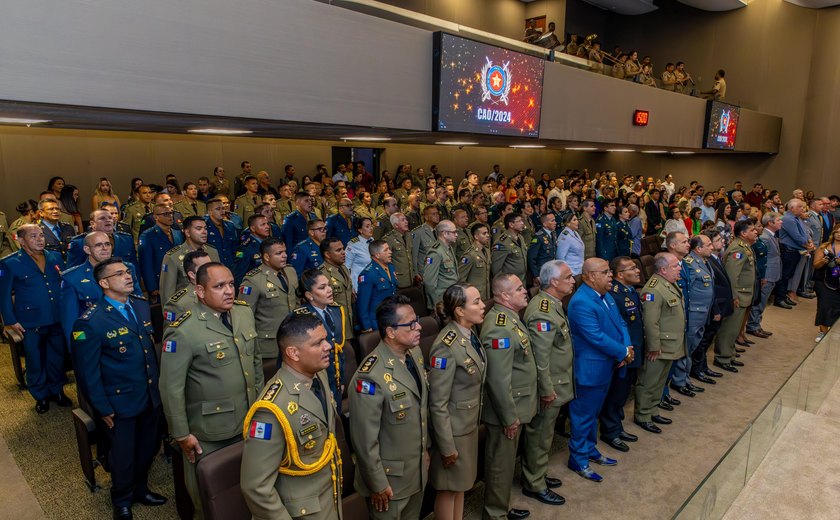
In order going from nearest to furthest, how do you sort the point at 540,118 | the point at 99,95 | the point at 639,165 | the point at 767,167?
the point at 99,95
the point at 540,118
the point at 767,167
the point at 639,165

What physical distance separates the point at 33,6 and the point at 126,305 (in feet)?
6.38

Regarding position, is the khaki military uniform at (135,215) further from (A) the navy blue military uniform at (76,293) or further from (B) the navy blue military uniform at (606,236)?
(B) the navy blue military uniform at (606,236)

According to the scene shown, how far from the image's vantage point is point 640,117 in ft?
31.5

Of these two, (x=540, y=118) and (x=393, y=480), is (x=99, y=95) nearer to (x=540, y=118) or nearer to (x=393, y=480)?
(x=393, y=480)

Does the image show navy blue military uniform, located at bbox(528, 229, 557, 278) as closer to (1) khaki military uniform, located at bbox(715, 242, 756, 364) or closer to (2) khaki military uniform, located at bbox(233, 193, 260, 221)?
(1) khaki military uniform, located at bbox(715, 242, 756, 364)

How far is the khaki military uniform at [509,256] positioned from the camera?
5871 millimetres

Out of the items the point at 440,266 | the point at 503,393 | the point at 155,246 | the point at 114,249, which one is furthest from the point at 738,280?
the point at 114,249

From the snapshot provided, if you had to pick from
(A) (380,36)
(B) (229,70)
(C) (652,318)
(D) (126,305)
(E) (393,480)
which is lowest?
(E) (393,480)

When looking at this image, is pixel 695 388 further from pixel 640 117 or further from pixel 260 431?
pixel 640 117

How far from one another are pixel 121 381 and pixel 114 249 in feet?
7.60

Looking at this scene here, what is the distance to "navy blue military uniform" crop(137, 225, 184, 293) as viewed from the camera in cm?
488

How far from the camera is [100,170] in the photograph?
9133 mm

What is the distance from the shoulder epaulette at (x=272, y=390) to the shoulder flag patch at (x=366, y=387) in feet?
1.42

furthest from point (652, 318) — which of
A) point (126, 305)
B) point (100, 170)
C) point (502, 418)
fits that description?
point (100, 170)
